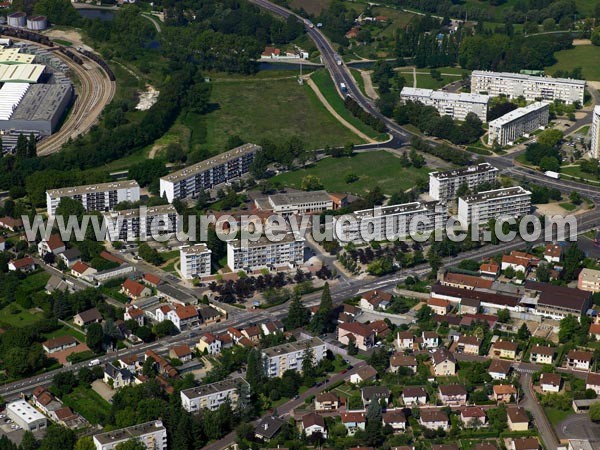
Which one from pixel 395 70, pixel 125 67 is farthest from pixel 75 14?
pixel 395 70

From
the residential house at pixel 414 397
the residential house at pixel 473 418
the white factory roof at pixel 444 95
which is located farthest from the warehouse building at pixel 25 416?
the white factory roof at pixel 444 95

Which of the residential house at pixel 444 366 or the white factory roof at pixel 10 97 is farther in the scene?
the white factory roof at pixel 10 97

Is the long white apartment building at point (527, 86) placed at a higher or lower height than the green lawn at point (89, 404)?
higher

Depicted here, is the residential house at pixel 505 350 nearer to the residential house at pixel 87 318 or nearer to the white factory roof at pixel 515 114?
the residential house at pixel 87 318

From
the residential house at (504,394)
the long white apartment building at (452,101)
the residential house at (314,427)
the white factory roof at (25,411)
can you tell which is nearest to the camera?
the residential house at (314,427)

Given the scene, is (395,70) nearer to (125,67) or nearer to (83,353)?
(125,67)

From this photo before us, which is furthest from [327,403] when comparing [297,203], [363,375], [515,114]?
[515,114]
